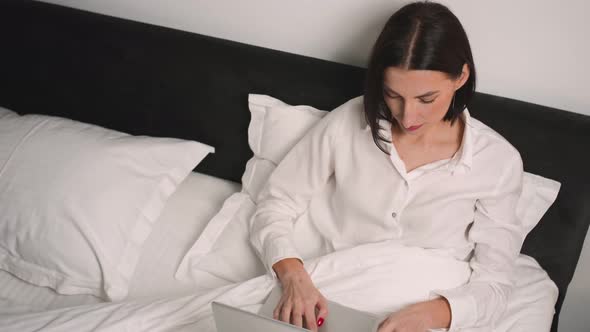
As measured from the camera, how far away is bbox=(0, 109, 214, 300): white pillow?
1.36 m

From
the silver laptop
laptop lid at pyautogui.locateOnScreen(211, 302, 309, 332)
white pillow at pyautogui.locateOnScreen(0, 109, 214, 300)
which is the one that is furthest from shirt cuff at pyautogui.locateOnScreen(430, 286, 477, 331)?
white pillow at pyautogui.locateOnScreen(0, 109, 214, 300)

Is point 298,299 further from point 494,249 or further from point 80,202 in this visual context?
point 80,202

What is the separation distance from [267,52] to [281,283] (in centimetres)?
61

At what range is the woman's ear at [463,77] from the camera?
107 centimetres

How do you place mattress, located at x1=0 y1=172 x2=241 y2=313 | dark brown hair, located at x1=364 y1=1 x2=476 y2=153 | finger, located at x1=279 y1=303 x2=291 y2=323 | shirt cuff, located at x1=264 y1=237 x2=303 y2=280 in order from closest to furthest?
dark brown hair, located at x1=364 y1=1 x2=476 y2=153
finger, located at x1=279 y1=303 x2=291 y2=323
shirt cuff, located at x1=264 y1=237 x2=303 y2=280
mattress, located at x1=0 y1=172 x2=241 y2=313

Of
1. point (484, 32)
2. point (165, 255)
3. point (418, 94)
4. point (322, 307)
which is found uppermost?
point (484, 32)

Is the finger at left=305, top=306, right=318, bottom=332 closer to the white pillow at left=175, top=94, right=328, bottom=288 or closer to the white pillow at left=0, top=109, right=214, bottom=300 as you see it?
the white pillow at left=175, top=94, right=328, bottom=288

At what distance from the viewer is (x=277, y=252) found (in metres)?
1.22

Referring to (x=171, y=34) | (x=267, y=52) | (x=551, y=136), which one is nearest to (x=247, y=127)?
(x=267, y=52)

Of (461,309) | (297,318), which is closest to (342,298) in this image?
(297,318)

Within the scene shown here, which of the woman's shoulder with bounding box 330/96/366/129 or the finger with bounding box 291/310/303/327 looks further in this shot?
the woman's shoulder with bounding box 330/96/366/129

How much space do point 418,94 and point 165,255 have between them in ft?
2.54

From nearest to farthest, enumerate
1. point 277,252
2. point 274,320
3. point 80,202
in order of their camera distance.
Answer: point 274,320, point 277,252, point 80,202

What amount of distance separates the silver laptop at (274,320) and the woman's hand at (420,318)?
0.03 m
